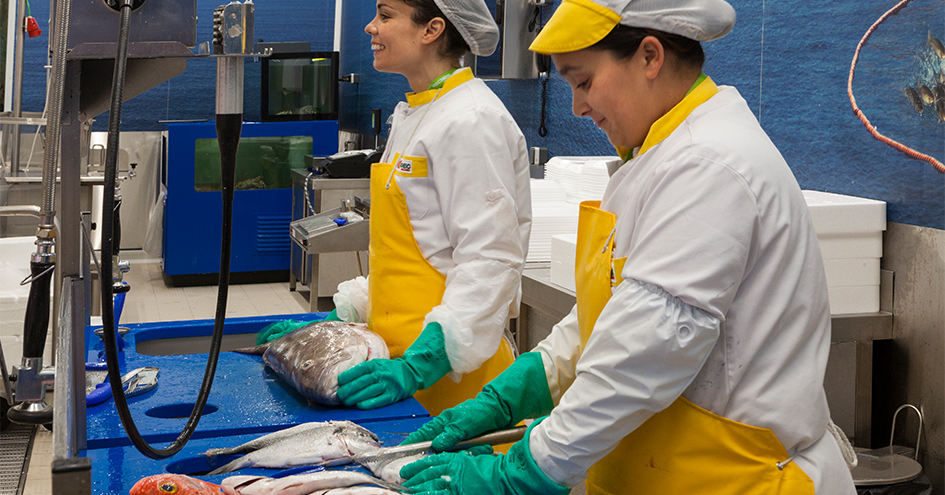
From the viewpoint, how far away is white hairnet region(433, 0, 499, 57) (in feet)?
6.35

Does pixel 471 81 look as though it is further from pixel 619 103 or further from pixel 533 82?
pixel 533 82

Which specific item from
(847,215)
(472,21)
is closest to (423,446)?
(472,21)

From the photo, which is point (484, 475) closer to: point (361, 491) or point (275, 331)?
point (361, 491)

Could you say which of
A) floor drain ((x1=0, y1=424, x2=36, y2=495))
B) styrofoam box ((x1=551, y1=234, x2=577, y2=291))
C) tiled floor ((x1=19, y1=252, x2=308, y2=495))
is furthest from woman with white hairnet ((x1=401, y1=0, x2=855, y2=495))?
tiled floor ((x1=19, y1=252, x2=308, y2=495))

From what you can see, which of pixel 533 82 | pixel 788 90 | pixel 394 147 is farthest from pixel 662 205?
pixel 533 82

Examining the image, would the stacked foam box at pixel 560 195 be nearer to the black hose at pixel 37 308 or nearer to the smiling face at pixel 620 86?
the black hose at pixel 37 308

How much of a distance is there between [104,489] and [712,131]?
1.06m

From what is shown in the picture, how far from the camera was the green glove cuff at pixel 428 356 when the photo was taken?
175 cm

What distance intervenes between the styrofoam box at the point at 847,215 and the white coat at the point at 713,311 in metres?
1.25

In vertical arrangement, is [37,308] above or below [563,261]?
below

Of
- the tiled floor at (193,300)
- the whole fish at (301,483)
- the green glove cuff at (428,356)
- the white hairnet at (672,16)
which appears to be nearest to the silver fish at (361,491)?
the whole fish at (301,483)

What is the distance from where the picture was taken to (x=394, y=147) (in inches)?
81.2

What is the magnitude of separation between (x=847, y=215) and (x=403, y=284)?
131cm

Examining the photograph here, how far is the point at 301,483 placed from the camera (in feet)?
4.15
